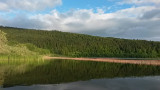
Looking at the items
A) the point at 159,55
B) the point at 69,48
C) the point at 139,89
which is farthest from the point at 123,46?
the point at 139,89

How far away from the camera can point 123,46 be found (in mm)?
190125

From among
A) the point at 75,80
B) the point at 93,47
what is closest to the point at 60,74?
the point at 75,80

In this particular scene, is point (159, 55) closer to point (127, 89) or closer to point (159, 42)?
point (159, 42)

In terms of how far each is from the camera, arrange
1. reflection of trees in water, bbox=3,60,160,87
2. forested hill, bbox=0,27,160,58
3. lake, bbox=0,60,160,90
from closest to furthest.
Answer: lake, bbox=0,60,160,90 < reflection of trees in water, bbox=3,60,160,87 < forested hill, bbox=0,27,160,58

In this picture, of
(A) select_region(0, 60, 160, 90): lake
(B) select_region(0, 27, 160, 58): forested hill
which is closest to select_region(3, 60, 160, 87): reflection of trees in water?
(A) select_region(0, 60, 160, 90): lake

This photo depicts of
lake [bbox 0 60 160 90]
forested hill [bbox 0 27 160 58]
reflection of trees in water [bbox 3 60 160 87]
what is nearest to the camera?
lake [bbox 0 60 160 90]

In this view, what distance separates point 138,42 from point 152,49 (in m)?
24.3

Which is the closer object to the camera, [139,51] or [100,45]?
[139,51]

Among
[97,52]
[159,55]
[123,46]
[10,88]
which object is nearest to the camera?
[10,88]

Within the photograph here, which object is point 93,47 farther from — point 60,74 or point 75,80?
point 75,80

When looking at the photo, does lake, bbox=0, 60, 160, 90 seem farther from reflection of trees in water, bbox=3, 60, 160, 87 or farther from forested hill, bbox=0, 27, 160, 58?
forested hill, bbox=0, 27, 160, 58

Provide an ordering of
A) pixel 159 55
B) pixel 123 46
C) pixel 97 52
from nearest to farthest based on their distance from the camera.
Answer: pixel 159 55
pixel 97 52
pixel 123 46

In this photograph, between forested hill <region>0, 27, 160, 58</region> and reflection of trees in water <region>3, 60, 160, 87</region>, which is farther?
forested hill <region>0, 27, 160, 58</region>

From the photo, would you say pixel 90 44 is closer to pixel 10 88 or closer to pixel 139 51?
pixel 139 51
